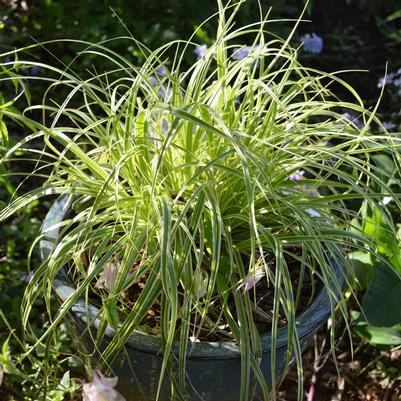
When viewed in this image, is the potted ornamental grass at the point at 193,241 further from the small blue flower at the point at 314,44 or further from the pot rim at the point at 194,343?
the small blue flower at the point at 314,44

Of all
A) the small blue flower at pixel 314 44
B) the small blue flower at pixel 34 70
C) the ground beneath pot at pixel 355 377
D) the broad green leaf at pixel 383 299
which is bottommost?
the ground beneath pot at pixel 355 377

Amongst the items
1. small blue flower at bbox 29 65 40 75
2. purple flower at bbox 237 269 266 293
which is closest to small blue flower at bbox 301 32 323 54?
small blue flower at bbox 29 65 40 75

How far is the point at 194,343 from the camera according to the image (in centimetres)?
125

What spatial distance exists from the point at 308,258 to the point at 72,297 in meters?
0.52

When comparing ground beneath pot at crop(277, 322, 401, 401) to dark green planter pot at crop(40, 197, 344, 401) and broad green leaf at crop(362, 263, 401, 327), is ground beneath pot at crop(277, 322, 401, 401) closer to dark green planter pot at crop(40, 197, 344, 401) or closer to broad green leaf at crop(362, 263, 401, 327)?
broad green leaf at crop(362, 263, 401, 327)

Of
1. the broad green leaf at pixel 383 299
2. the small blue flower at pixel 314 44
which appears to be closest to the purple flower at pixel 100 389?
the broad green leaf at pixel 383 299

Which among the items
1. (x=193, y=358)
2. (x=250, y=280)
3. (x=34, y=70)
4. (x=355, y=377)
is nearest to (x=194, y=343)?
(x=193, y=358)

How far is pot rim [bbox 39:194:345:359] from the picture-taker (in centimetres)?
126

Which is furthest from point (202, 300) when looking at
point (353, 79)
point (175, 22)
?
point (353, 79)

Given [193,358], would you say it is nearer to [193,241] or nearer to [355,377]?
[193,241]

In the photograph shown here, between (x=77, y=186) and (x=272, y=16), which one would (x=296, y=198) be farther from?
(x=272, y=16)

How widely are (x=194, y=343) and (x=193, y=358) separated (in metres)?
0.04

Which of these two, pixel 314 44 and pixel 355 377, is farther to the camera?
pixel 314 44

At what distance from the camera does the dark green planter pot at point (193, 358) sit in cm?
126
